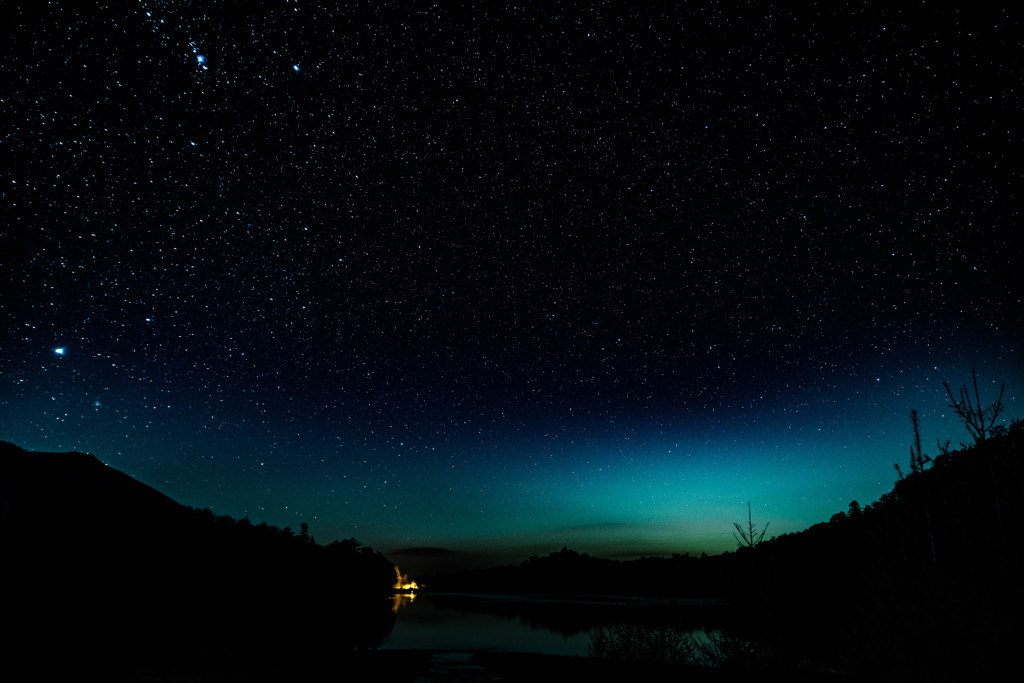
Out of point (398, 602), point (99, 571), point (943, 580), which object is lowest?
point (398, 602)

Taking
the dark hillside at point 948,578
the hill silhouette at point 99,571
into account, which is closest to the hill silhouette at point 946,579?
the dark hillside at point 948,578

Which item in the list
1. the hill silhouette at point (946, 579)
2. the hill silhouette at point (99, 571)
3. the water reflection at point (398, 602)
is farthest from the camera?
the water reflection at point (398, 602)

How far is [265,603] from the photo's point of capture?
5756cm

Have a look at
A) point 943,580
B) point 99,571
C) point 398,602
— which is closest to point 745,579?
point 943,580

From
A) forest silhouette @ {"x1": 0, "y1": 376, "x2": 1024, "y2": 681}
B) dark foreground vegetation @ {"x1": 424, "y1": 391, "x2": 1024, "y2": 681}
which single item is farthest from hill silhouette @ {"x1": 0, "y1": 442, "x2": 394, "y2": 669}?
dark foreground vegetation @ {"x1": 424, "y1": 391, "x2": 1024, "y2": 681}

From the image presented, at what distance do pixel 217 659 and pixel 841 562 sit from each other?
55.7 metres

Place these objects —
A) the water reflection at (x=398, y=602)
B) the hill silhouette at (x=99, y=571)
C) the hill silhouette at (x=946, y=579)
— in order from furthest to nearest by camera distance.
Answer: the water reflection at (x=398, y=602) → the hill silhouette at (x=99, y=571) → the hill silhouette at (x=946, y=579)

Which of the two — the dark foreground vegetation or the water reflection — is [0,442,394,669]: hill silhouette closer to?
the dark foreground vegetation

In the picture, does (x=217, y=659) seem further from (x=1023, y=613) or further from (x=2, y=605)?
(x=1023, y=613)

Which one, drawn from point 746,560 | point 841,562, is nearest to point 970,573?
point 746,560

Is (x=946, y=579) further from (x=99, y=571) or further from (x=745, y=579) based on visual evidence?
(x=99, y=571)

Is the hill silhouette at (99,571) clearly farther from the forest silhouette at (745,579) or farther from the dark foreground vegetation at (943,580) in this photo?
the dark foreground vegetation at (943,580)

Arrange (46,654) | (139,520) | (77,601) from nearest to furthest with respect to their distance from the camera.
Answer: (46,654) < (77,601) < (139,520)

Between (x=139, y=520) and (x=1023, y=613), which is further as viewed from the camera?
(x=139, y=520)
